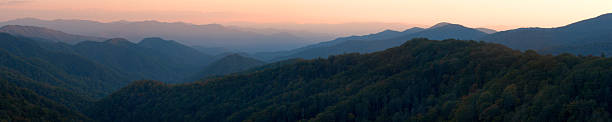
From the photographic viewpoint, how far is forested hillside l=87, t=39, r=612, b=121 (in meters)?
46.4

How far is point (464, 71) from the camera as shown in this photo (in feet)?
236

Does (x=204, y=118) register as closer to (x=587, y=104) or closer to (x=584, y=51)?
(x=587, y=104)

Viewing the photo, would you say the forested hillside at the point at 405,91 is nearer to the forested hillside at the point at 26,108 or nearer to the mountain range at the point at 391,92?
the mountain range at the point at 391,92

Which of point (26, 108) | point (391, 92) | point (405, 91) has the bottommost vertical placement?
point (26, 108)

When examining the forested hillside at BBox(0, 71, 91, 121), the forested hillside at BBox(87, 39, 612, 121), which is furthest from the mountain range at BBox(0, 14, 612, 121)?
the forested hillside at BBox(0, 71, 91, 121)

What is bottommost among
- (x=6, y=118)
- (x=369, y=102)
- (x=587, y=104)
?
(x=6, y=118)

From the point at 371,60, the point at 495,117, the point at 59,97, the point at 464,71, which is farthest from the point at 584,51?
the point at 59,97

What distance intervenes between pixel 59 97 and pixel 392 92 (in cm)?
13791

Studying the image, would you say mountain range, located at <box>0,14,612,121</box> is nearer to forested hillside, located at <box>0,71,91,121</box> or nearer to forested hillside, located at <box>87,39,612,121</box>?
forested hillside, located at <box>87,39,612,121</box>

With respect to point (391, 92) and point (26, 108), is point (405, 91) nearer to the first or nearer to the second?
point (391, 92)

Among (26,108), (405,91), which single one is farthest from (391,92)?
(26,108)

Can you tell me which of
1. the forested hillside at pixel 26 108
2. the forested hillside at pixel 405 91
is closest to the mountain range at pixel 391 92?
the forested hillside at pixel 405 91

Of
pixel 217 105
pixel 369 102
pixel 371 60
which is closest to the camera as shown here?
A: pixel 369 102

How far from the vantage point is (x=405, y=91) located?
75250mm
